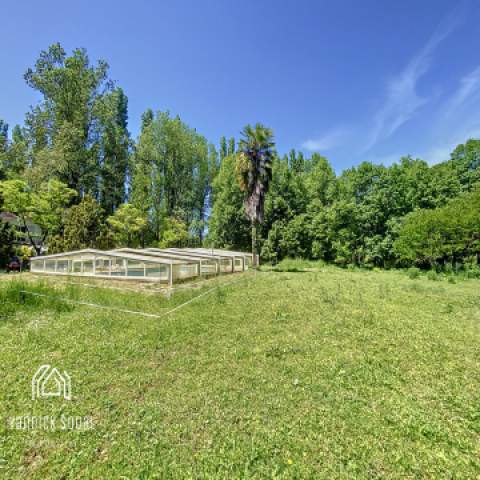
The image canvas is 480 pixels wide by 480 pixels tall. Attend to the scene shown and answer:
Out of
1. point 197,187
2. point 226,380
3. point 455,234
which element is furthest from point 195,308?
point 197,187

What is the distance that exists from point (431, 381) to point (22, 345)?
810 centimetres

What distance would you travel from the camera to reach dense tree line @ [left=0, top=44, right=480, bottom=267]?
18609 mm

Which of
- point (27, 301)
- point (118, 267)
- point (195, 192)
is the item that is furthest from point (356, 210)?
point (27, 301)

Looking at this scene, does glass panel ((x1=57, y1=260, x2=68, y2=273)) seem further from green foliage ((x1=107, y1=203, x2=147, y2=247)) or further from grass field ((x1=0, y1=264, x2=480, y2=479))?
green foliage ((x1=107, y1=203, x2=147, y2=247))

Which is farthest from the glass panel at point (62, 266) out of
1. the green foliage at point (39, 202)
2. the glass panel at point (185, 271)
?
the green foliage at point (39, 202)

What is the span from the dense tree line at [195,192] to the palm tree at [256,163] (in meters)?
0.08

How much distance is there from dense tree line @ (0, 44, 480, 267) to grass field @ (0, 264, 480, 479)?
531 inches

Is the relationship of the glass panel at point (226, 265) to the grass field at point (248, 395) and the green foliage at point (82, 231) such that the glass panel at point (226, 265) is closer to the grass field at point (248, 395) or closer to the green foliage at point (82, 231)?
the green foliage at point (82, 231)

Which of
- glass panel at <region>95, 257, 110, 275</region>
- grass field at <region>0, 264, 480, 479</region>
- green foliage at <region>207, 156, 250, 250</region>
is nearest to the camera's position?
grass field at <region>0, 264, 480, 479</region>

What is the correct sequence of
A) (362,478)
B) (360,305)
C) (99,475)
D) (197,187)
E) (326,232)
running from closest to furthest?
(362,478) → (99,475) → (360,305) → (326,232) → (197,187)

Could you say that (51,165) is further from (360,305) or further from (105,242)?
(360,305)

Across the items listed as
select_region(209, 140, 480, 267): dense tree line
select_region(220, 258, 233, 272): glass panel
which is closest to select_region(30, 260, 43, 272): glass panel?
select_region(220, 258, 233, 272): glass panel

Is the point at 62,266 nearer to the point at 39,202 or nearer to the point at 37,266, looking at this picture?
the point at 37,266

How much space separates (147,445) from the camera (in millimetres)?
2932
